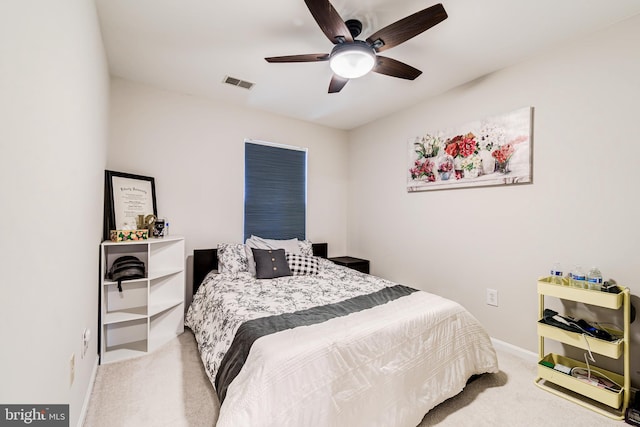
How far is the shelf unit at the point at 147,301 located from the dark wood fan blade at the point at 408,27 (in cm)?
237

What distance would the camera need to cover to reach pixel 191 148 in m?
3.12

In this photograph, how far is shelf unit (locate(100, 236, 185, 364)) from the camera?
96.0 inches

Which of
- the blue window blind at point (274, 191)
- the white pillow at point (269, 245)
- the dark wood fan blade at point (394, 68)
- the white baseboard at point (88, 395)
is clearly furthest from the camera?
the blue window blind at point (274, 191)

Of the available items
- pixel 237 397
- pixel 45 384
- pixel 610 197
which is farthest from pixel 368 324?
pixel 610 197

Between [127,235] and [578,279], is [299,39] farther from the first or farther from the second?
[578,279]

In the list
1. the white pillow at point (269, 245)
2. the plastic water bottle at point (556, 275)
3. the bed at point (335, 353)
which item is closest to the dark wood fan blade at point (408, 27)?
the bed at point (335, 353)

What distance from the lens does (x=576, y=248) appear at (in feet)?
6.90

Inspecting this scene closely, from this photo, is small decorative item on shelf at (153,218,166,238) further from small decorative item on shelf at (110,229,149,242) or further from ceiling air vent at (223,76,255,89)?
ceiling air vent at (223,76,255,89)

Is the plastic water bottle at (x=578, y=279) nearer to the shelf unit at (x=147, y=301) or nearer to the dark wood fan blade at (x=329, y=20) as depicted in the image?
the dark wood fan blade at (x=329, y=20)

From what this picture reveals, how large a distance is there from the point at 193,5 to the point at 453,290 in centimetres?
330

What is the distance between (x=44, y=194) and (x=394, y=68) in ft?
7.09

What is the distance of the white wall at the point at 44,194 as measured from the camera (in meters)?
0.74

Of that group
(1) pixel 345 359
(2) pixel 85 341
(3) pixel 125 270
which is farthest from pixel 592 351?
(3) pixel 125 270

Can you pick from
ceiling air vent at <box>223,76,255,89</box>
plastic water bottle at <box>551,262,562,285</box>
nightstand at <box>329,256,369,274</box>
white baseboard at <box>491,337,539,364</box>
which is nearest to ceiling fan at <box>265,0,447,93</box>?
ceiling air vent at <box>223,76,255,89</box>
